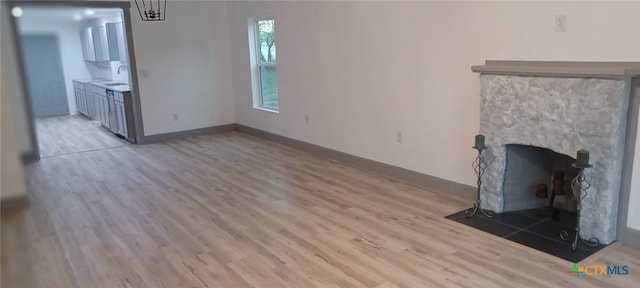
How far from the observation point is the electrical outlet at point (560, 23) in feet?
9.77

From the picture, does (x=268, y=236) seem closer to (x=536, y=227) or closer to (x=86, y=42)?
(x=536, y=227)

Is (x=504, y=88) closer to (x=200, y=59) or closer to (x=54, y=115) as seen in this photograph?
(x=54, y=115)

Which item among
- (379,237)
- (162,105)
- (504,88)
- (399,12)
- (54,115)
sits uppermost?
(399,12)

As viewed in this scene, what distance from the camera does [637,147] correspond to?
2740 millimetres

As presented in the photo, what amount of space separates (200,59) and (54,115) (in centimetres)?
638

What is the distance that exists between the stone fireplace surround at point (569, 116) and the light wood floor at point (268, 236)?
1.10 ft

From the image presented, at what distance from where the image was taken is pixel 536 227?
126 inches

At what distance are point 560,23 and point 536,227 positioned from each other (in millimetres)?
1386

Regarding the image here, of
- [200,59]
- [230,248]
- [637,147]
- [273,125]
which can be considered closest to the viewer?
[637,147]

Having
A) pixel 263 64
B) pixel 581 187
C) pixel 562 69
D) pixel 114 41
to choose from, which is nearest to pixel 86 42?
pixel 562 69

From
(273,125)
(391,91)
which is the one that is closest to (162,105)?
(273,125)

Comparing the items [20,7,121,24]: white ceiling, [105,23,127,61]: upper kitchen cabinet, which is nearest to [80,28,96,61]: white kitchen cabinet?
[20,7,121,24]: white ceiling

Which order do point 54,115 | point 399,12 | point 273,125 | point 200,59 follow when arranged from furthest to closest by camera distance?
point 200,59 → point 273,125 → point 399,12 → point 54,115

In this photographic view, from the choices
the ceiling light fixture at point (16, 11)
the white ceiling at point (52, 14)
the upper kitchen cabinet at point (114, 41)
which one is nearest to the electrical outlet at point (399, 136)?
the upper kitchen cabinet at point (114, 41)
